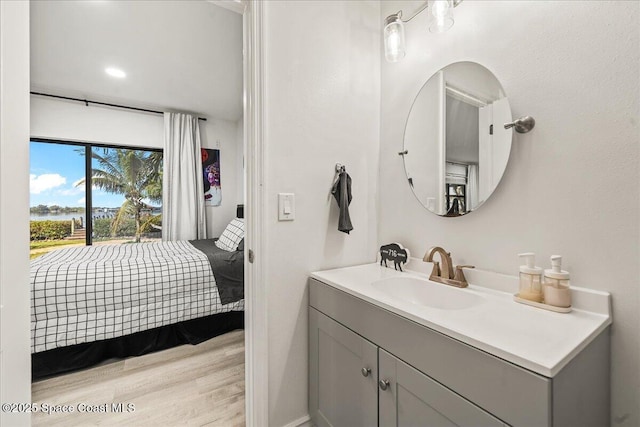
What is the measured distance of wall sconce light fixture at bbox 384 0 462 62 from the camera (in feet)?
3.60

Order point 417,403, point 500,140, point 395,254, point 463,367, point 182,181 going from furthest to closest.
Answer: point 182,181 < point 395,254 < point 500,140 < point 417,403 < point 463,367

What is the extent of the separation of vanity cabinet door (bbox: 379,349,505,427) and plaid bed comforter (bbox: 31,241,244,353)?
181cm

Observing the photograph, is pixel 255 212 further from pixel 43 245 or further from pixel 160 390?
pixel 43 245

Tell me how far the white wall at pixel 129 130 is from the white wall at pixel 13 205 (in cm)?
342

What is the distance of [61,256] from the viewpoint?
98.7 inches

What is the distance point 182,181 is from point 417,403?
3994 mm

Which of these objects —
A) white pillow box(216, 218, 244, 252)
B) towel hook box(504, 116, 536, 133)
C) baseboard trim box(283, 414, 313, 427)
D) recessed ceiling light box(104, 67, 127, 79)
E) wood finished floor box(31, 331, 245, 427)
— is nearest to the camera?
towel hook box(504, 116, 536, 133)

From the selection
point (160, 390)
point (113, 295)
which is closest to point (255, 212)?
point (160, 390)

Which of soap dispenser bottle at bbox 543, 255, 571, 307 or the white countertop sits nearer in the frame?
the white countertop

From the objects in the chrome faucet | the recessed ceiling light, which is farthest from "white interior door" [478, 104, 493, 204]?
the recessed ceiling light

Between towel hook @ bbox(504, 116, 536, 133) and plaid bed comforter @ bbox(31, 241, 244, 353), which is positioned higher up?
towel hook @ bbox(504, 116, 536, 133)

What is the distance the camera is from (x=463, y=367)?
2.30ft

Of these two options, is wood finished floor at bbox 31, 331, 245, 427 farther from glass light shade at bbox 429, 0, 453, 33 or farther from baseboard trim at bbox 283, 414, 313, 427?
glass light shade at bbox 429, 0, 453, 33

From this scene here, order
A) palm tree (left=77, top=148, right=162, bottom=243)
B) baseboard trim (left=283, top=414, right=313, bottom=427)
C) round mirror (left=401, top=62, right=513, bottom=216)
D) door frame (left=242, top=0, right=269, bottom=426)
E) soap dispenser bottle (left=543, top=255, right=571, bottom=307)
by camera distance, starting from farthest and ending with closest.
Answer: palm tree (left=77, top=148, right=162, bottom=243) < baseboard trim (left=283, top=414, right=313, bottom=427) < door frame (left=242, top=0, right=269, bottom=426) < round mirror (left=401, top=62, right=513, bottom=216) < soap dispenser bottle (left=543, top=255, right=571, bottom=307)
